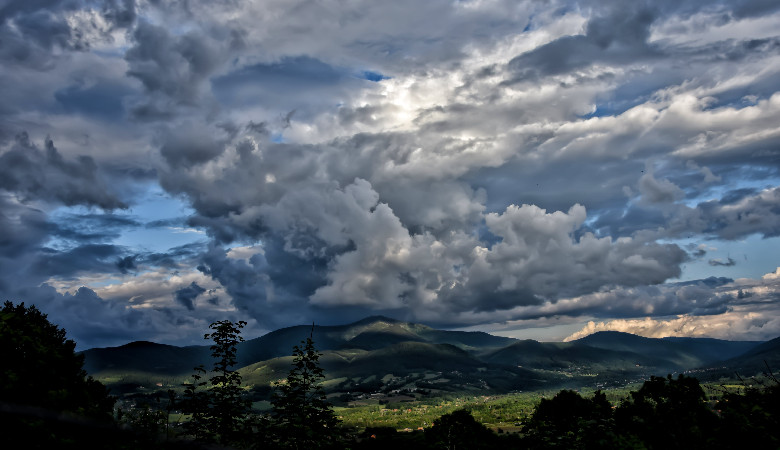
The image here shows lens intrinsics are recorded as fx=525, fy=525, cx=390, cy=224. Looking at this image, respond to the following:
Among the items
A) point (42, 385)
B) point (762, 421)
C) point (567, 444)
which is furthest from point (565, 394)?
point (42, 385)

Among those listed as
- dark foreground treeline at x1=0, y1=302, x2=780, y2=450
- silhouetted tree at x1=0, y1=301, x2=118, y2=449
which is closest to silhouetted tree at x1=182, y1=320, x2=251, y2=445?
dark foreground treeline at x1=0, y1=302, x2=780, y2=450

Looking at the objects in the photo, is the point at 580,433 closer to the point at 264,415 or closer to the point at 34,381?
the point at 264,415

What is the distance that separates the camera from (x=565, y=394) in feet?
431

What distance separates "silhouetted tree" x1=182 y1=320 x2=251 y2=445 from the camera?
23.5 metres

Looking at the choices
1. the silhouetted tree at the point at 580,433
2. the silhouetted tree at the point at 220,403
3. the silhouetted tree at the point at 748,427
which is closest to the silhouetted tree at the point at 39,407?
the silhouetted tree at the point at 220,403

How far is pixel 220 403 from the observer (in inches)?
957

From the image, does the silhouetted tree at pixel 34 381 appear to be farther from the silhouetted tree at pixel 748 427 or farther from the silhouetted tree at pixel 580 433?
the silhouetted tree at pixel 748 427

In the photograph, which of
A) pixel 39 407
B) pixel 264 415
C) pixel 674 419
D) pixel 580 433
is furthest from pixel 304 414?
pixel 580 433

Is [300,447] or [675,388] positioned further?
[675,388]

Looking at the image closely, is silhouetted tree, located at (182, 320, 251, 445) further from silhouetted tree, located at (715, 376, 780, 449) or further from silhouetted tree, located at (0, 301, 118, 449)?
silhouetted tree, located at (715, 376, 780, 449)

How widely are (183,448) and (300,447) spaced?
1305 centimetres

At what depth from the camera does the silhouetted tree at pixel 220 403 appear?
23.5 meters

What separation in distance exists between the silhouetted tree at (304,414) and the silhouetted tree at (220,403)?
2.01 metres

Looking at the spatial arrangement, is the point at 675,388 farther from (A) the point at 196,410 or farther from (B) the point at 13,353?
(B) the point at 13,353
